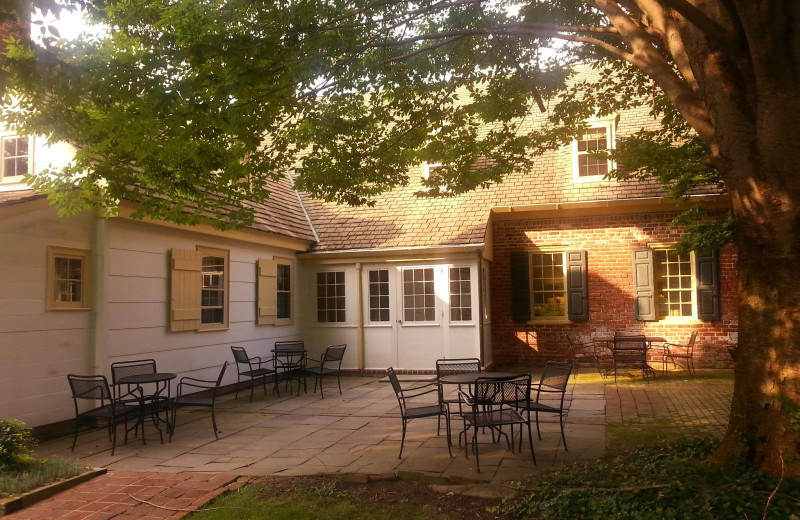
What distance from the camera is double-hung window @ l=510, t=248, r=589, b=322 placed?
1502 centimetres

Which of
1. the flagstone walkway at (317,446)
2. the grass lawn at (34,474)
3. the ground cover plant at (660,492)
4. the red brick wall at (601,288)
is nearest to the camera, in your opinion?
the ground cover plant at (660,492)

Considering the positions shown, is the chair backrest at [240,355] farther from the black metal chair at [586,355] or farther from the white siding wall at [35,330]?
the black metal chair at [586,355]

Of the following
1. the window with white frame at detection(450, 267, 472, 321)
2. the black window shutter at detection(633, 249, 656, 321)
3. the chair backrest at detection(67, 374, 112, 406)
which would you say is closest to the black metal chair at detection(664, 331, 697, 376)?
the black window shutter at detection(633, 249, 656, 321)

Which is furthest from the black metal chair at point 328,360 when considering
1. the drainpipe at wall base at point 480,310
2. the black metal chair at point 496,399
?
the black metal chair at point 496,399

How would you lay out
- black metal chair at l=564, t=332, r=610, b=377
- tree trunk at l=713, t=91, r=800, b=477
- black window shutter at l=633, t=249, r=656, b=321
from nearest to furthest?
tree trunk at l=713, t=91, r=800, b=477 < black metal chair at l=564, t=332, r=610, b=377 < black window shutter at l=633, t=249, r=656, b=321

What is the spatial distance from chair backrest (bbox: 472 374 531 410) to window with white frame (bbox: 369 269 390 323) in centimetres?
781

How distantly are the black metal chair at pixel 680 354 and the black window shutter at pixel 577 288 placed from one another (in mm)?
1972

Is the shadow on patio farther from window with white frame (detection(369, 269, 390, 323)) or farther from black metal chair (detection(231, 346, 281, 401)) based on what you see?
window with white frame (detection(369, 269, 390, 323))

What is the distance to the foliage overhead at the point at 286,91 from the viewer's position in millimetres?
5852

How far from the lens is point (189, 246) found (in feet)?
37.5

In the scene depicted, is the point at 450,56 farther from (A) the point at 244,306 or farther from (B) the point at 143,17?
(A) the point at 244,306

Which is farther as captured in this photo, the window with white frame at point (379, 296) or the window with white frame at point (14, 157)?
the window with white frame at point (379, 296)

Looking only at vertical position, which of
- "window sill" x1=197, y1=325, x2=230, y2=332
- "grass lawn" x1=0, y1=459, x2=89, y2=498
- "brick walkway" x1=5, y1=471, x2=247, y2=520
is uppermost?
"window sill" x1=197, y1=325, x2=230, y2=332

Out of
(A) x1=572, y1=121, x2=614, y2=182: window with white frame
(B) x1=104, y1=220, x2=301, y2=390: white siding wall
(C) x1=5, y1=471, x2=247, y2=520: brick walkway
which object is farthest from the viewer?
(A) x1=572, y1=121, x2=614, y2=182: window with white frame
